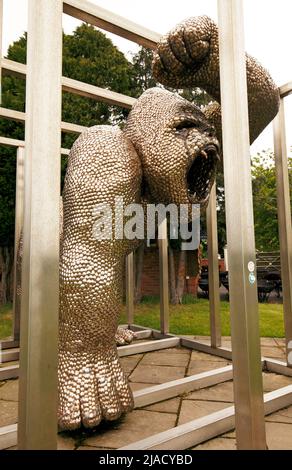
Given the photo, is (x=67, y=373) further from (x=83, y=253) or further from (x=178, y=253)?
(x=178, y=253)

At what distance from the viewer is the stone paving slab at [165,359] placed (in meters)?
2.25

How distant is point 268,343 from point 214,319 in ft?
2.47

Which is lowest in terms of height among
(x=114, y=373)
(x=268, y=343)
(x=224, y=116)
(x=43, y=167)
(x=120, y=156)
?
(x=268, y=343)

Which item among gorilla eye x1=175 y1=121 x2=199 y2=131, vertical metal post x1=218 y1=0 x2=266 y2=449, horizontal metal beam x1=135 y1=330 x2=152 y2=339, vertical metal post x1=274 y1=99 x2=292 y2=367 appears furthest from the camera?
horizontal metal beam x1=135 y1=330 x2=152 y2=339

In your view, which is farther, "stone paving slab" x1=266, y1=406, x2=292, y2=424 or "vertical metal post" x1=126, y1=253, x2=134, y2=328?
"vertical metal post" x1=126, y1=253, x2=134, y2=328

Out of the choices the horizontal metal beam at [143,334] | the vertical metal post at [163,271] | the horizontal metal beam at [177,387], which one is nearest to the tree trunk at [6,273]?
the horizontal metal beam at [143,334]

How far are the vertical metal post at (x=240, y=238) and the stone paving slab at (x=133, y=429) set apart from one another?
613mm

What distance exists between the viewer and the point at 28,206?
1.95 feet

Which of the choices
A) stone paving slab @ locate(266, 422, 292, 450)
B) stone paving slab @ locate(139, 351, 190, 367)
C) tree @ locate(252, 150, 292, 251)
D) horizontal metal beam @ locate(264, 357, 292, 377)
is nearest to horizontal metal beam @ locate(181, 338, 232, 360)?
stone paving slab @ locate(139, 351, 190, 367)

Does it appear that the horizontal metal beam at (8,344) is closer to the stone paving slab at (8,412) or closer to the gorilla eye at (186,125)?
the stone paving slab at (8,412)

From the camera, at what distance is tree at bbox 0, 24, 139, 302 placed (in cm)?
577

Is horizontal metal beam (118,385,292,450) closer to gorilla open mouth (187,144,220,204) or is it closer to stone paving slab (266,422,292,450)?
stone paving slab (266,422,292,450)

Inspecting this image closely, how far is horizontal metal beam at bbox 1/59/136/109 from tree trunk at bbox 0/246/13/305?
16.4 ft

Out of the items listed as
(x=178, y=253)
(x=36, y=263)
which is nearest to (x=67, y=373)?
(x=36, y=263)
